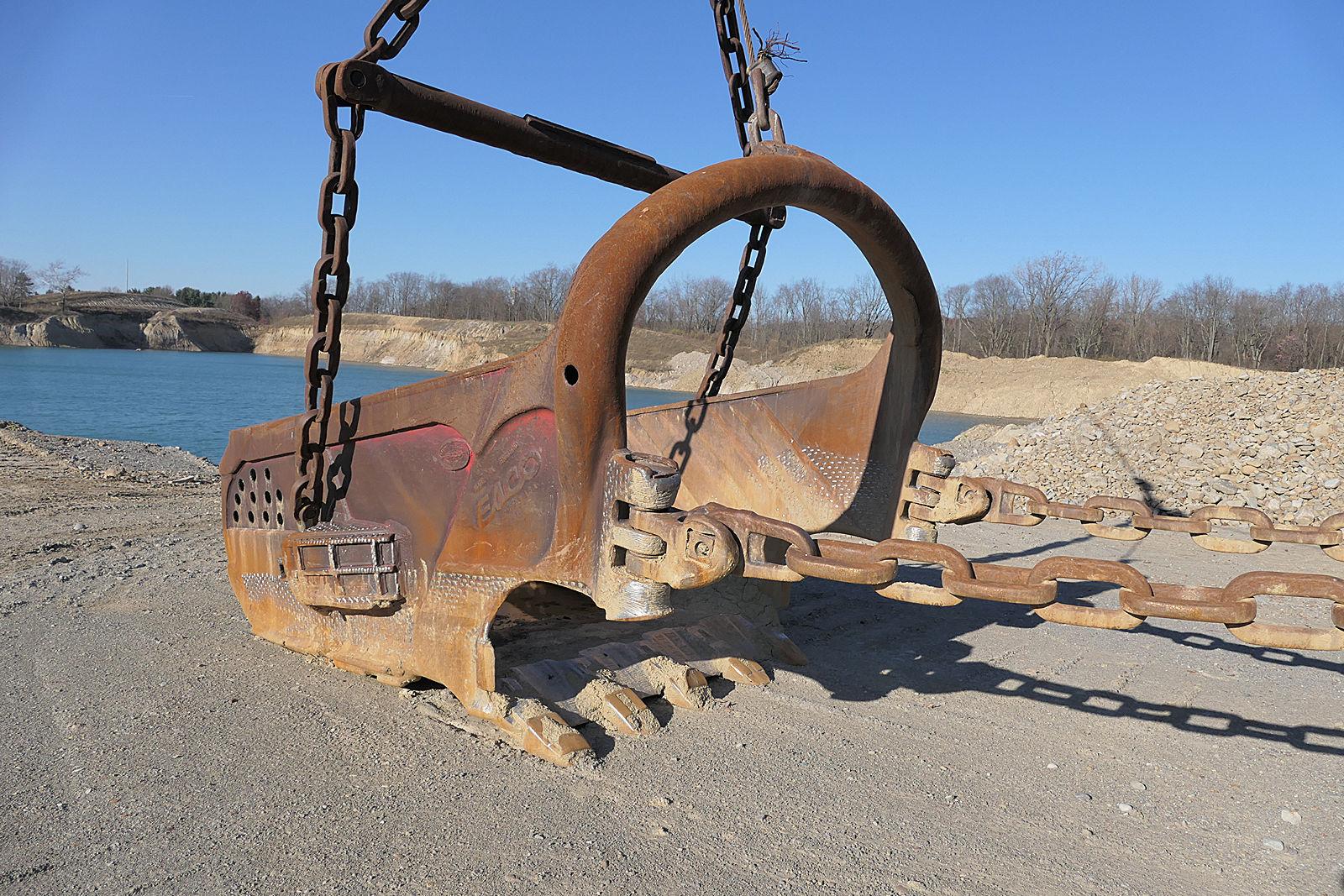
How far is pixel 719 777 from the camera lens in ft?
9.77

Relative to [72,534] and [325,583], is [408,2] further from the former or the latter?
[72,534]

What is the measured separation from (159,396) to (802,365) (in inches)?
1180

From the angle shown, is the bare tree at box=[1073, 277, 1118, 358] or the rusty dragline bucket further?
the bare tree at box=[1073, 277, 1118, 358]

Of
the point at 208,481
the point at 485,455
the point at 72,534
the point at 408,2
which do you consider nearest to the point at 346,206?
the point at 408,2

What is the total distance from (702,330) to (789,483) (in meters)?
68.0

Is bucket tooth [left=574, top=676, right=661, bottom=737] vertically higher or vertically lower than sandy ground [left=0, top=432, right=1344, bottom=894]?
higher

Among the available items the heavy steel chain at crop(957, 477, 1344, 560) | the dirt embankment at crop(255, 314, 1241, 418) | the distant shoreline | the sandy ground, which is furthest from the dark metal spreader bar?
the dirt embankment at crop(255, 314, 1241, 418)

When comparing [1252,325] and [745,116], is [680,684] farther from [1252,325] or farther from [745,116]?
[1252,325]

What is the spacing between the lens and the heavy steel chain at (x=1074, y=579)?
2.04 meters

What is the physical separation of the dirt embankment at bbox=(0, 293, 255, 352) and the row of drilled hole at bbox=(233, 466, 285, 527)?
264ft

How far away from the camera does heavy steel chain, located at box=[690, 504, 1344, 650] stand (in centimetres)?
204

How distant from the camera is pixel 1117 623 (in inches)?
85.0

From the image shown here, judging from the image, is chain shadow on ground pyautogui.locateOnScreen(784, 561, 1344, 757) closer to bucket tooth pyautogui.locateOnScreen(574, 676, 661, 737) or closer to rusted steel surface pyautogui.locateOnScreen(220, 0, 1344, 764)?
rusted steel surface pyautogui.locateOnScreen(220, 0, 1344, 764)

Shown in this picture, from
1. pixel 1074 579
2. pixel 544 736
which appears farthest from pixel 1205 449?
pixel 544 736
